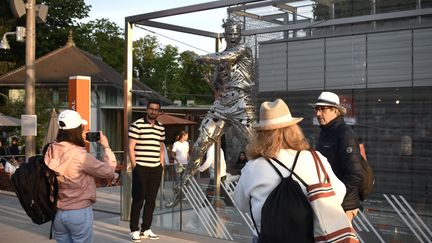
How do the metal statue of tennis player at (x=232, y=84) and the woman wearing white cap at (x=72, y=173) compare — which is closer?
the woman wearing white cap at (x=72, y=173)

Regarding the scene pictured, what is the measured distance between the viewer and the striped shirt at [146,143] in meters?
6.95

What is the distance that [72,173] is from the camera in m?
4.01

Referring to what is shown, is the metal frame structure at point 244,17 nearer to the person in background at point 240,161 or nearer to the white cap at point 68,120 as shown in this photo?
the person in background at point 240,161

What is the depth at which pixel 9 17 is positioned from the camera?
36125 mm

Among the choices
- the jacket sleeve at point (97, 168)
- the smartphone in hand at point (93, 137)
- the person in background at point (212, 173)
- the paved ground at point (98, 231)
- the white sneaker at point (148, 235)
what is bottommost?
the paved ground at point (98, 231)

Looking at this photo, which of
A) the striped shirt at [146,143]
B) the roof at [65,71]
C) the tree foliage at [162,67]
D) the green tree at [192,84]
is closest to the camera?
the striped shirt at [146,143]

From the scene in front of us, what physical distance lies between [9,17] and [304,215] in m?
36.8

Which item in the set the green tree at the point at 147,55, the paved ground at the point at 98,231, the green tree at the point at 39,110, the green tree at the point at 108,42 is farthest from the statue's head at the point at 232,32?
the green tree at the point at 147,55

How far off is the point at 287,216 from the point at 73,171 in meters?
1.92

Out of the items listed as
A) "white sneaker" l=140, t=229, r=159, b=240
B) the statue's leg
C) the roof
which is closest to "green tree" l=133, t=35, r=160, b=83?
the roof

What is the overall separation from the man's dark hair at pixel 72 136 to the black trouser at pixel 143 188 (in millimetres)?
2876

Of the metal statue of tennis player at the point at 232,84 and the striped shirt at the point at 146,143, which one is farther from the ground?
the metal statue of tennis player at the point at 232,84

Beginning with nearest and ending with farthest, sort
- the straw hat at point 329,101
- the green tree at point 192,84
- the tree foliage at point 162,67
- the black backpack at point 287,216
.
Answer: the black backpack at point 287,216 → the straw hat at point 329,101 → the tree foliage at point 162,67 → the green tree at point 192,84

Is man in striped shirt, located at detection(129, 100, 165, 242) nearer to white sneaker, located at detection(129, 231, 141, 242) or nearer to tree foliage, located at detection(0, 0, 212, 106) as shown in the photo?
white sneaker, located at detection(129, 231, 141, 242)
